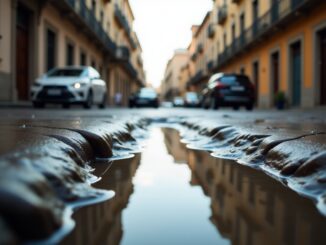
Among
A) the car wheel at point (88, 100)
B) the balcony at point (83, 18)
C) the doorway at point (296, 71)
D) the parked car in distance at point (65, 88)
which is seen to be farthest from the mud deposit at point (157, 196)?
the doorway at point (296, 71)

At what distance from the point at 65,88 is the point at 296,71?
10.5 meters

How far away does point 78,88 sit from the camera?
11.9 m

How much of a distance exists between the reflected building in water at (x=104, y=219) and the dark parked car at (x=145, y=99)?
21.3m

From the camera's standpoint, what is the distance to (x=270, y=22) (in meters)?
19.0

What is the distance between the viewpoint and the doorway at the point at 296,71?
17.4 m

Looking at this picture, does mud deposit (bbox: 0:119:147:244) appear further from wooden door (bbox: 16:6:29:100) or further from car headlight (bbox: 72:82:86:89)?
wooden door (bbox: 16:6:29:100)

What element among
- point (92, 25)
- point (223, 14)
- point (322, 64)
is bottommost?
point (322, 64)

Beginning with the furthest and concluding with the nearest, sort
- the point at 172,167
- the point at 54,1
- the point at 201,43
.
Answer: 1. the point at 201,43
2. the point at 54,1
3. the point at 172,167

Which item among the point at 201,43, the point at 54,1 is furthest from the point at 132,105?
the point at 201,43

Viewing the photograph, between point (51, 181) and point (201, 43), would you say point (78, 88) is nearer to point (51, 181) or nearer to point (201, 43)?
point (51, 181)

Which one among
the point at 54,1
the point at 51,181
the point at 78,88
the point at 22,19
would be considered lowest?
the point at 51,181

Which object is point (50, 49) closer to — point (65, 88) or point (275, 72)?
point (65, 88)

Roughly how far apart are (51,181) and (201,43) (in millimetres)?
48435

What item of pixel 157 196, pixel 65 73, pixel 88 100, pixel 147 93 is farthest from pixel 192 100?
pixel 157 196
